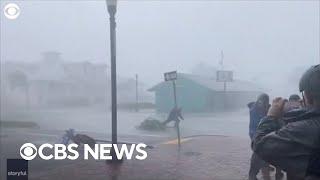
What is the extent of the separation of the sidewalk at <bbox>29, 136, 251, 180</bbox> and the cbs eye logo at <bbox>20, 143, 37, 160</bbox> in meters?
0.99

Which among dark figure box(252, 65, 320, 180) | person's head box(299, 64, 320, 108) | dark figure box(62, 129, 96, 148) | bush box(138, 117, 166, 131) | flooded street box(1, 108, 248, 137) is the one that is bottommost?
flooded street box(1, 108, 248, 137)

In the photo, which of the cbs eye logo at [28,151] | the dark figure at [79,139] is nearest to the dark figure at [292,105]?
the cbs eye logo at [28,151]

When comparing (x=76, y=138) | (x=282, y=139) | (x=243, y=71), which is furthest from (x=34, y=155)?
(x=243, y=71)

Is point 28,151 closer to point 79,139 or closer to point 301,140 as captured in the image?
point 79,139

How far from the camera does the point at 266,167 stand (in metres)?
5.54

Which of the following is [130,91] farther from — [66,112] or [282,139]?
[282,139]

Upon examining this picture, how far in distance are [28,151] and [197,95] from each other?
14.5 meters

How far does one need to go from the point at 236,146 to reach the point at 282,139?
7.96 m

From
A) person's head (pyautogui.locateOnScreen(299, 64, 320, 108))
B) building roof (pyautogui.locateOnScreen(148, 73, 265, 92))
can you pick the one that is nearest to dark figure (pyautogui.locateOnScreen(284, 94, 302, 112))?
person's head (pyautogui.locateOnScreen(299, 64, 320, 108))

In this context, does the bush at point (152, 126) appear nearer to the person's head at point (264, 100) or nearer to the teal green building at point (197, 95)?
the teal green building at point (197, 95)

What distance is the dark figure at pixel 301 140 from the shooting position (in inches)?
56.4

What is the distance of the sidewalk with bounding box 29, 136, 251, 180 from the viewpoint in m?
5.95

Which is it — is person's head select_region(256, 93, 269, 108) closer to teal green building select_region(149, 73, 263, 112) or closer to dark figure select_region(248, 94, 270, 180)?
dark figure select_region(248, 94, 270, 180)

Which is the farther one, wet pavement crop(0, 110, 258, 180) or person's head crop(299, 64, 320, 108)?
wet pavement crop(0, 110, 258, 180)
